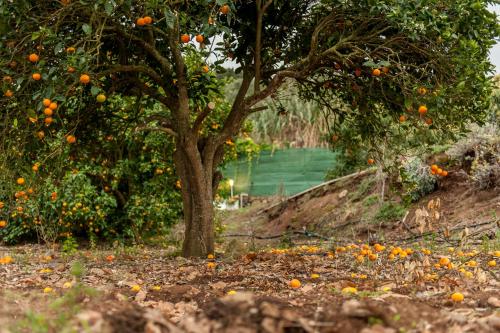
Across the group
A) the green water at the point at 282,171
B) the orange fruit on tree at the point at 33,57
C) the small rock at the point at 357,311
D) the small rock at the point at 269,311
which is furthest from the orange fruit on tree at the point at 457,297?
the green water at the point at 282,171

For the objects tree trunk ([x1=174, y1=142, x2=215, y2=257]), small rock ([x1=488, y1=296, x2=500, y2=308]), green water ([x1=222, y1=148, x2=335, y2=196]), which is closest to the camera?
small rock ([x1=488, y1=296, x2=500, y2=308])

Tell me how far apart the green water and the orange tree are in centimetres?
827

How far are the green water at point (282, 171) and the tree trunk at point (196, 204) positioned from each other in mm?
8093

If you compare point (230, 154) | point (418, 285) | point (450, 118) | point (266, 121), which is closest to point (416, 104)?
point (450, 118)

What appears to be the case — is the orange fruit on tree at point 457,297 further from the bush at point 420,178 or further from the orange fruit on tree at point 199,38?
the bush at point 420,178

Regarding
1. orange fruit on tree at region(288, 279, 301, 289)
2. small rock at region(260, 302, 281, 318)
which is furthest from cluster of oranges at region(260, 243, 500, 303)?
small rock at region(260, 302, 281, 318)

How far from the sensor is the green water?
15641 mm

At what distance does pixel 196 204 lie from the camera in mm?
6727

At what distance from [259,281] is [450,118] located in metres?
2.45

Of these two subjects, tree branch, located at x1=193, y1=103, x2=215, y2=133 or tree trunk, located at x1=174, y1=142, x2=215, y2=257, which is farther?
tree trunk, located at x1=174, y1=142, x2=215, y2=257

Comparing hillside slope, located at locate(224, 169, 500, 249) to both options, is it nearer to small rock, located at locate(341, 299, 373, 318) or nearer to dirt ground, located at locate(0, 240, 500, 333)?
dirt ground, located at locate(0, 240, 500, 333)

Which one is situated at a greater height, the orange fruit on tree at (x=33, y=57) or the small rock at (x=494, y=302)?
the orange fruit on tree at (x=33, y=57)

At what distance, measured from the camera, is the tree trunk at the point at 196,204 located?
666 cm

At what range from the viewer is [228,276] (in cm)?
504
